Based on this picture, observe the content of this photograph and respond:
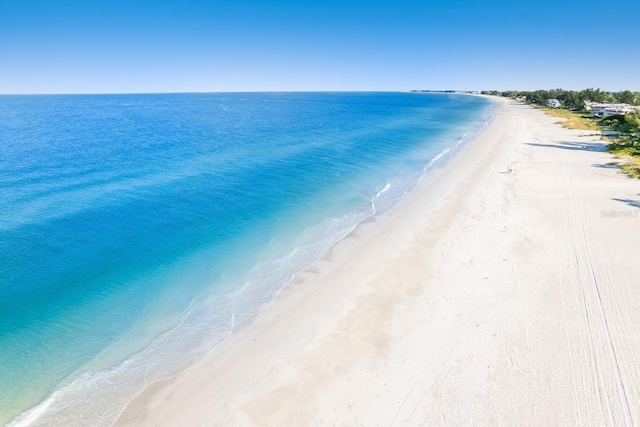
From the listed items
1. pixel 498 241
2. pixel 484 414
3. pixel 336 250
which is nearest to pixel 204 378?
pixel 484 414

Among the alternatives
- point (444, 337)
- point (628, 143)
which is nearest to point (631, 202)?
point (444, 337)

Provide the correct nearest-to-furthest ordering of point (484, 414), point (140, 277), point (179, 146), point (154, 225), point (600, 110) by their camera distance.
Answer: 1. point (484, 414)
2. point (140, 277)
3. point (154, 225)
4. point (179, 146)
5. point (600, 110)

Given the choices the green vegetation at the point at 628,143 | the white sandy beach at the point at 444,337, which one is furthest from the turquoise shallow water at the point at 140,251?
the green vegetation at the point at 628,143

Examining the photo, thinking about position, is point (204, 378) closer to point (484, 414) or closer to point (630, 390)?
point (484, 414)

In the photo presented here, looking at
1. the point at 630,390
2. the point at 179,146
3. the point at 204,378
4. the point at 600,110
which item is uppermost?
the point at 600,110

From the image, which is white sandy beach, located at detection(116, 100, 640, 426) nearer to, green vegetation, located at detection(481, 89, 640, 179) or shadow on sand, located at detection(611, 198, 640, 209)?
shadow on sand, located at detection(611, 198, 640, 209)

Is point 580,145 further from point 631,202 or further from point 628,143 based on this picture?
point 631,202

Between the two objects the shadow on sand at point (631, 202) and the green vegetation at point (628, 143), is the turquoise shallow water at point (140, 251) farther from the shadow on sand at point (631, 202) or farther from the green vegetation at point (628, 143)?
the green vegetation at point (628, 143)
